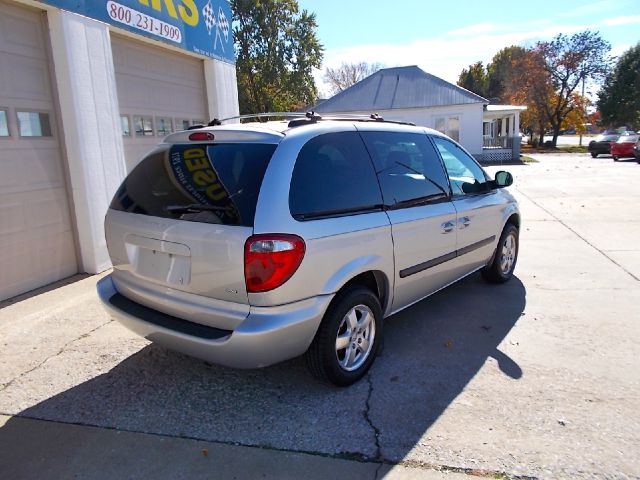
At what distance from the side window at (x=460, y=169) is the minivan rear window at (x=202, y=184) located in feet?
6.84

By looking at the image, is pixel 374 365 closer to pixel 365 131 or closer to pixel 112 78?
pixel 365 131

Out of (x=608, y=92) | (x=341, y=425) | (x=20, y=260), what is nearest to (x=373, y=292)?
(x=341, y=425)

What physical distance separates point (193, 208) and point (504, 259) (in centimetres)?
382

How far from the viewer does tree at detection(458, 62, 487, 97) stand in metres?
65.4

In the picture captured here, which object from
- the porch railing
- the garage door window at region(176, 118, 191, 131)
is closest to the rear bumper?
the garage door window at region(176, 118, 191, 131)

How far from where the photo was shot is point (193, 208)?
2867mm

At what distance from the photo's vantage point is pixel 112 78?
6.34 m

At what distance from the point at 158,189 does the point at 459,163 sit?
2.89m

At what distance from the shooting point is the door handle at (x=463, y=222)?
4.22 metres

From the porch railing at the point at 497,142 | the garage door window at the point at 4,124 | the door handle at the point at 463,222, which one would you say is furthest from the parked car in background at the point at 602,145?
the garage door window at the point at 4,124

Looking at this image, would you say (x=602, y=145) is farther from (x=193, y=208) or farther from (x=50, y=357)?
(x=50, y=357)

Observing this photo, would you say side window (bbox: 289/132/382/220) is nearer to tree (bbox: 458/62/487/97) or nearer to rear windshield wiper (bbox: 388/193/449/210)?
rear windshield wiper (bbox: 388/193/449/210)

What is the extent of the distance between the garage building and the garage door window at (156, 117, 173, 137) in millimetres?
256

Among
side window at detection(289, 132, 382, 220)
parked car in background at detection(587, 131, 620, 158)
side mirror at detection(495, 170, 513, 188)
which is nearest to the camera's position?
side window at detection(289, 132, 382, 220)
